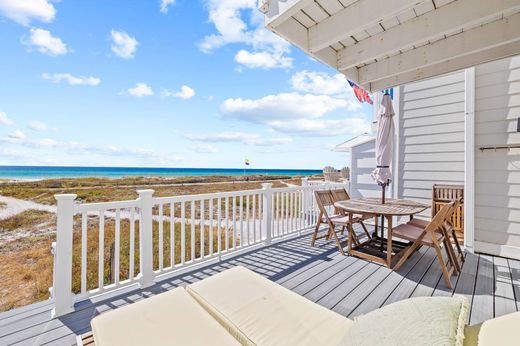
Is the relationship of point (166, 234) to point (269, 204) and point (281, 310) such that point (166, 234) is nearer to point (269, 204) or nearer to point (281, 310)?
point (269, 204)

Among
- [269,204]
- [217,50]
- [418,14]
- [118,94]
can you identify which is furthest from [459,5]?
[118,94]

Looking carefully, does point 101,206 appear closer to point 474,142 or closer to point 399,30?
point 399,30

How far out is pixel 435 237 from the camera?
2.67m

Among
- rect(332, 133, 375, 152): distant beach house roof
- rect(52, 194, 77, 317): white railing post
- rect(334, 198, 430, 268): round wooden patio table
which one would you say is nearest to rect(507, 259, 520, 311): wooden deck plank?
rect(334, 198, 430, 268): round wooden patio table

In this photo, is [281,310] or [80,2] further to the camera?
[80,2]

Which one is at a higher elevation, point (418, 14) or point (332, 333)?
point (418, 14)

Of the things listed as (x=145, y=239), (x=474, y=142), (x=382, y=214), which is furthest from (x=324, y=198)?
(x=145, y=239)

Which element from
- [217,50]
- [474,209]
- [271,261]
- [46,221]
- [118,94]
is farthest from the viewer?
[118,94]

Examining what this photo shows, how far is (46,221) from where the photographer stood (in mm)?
11062

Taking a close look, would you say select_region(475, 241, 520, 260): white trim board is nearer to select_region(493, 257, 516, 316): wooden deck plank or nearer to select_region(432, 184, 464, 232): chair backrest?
select_region(493, 257, 516, 316): wooden deck plank

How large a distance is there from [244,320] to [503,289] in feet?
9.67

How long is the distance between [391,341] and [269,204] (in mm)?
3122

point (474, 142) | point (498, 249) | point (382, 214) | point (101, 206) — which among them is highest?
point (474, 142)

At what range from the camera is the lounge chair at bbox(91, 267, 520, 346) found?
83 centimetres
